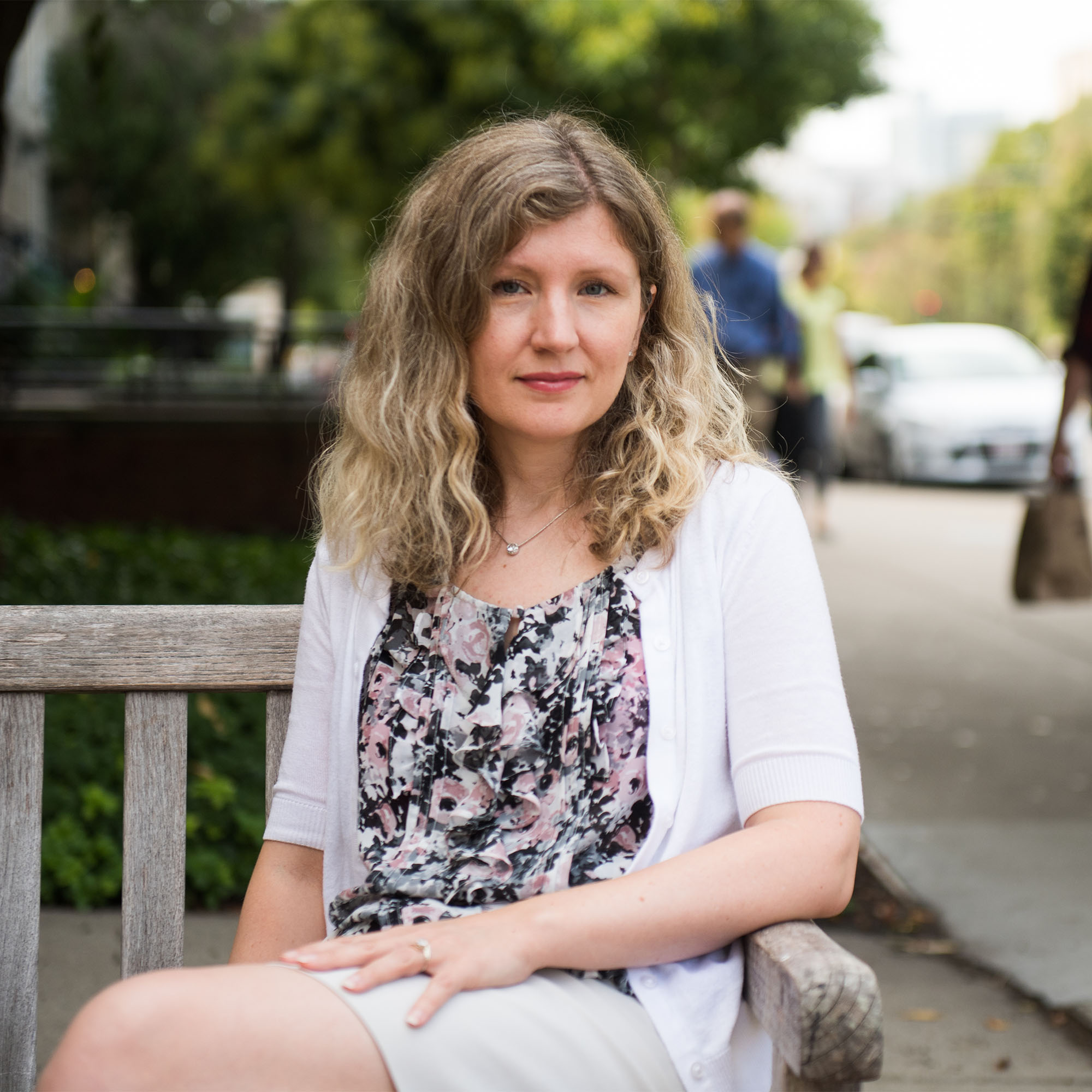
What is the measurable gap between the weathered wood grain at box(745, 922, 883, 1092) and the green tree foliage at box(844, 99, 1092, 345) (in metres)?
33.5

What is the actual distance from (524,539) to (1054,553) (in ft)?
10.5

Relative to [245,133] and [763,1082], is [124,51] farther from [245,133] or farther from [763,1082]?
[763,1082]

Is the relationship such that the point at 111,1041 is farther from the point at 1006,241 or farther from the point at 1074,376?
the point at 1006,241

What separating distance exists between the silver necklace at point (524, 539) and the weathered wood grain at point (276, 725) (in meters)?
0.39

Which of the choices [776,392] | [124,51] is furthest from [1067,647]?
[124,51]

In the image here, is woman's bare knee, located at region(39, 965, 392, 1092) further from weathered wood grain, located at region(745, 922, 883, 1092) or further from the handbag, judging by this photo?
the handbag

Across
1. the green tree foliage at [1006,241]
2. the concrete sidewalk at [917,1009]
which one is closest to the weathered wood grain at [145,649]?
the concrete sidewalk at [917,1009]

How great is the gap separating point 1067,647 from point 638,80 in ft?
37.5

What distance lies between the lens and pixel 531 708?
1864 mm

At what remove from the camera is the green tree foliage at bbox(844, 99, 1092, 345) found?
4028cm

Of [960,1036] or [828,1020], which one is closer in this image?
[828,1020]

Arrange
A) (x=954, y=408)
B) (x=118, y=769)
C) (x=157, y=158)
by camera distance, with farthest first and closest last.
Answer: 1. (x=157, y=158)
2. (x=954, y=408)
3. (x=118, y=769)

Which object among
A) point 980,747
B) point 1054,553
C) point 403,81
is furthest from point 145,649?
point 403,81

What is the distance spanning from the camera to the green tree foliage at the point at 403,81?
55.3ft
